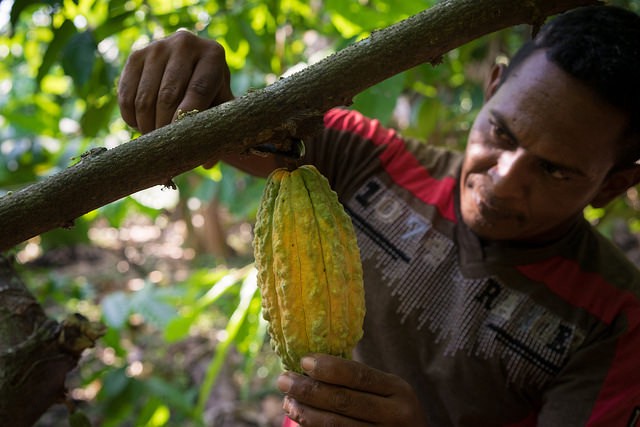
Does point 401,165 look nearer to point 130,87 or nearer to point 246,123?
point 130,87

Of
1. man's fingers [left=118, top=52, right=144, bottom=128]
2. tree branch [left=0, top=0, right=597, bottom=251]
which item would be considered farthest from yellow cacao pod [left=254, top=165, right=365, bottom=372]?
man's fingers [left=118, top=52, right=144, bottom=128]

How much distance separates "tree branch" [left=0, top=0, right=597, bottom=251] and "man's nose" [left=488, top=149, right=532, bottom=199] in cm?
66

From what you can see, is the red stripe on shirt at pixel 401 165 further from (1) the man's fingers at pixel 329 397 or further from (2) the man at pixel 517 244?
(1) the man's fingers at pixel 329 397

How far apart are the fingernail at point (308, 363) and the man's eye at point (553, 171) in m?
0.84

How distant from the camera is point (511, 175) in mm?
1411

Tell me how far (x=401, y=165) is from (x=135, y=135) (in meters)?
0.87

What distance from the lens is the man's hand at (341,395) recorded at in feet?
2.95

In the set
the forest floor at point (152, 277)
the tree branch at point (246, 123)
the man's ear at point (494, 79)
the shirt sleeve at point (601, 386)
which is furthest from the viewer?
the forest floor at point (152, 277)

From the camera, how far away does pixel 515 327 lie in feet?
5.17

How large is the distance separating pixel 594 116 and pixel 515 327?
23.8 inches

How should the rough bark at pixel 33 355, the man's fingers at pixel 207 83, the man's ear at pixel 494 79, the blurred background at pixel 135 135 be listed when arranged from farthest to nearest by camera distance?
1. the blurred background at pixel 135 135
2. the man's ear at pixel 494 79
3. the rough bark at pixel 33 355
4. the man's fingers at pixel 207 83

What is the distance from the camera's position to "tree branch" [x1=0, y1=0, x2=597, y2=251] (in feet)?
2.38

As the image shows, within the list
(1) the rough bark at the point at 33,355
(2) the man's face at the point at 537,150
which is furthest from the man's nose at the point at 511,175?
(1) the rough bark at the point at 33,355

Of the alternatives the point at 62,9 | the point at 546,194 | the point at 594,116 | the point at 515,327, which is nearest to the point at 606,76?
the point at 594,116
